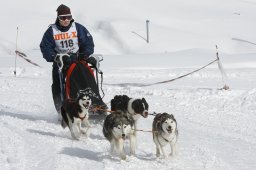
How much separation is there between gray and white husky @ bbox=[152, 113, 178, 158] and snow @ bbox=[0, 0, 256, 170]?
15 centimetres

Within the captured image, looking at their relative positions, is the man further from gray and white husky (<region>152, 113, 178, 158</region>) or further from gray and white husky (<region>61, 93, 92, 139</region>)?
gray and white husky (<region>152, 113, 178, 158</region>)

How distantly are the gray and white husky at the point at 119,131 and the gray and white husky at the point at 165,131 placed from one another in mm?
246

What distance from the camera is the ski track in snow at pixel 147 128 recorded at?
5.06 metres

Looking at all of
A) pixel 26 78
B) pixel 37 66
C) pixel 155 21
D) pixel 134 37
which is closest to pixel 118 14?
pixel 155 21

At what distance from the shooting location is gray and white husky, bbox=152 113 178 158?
4863 mm

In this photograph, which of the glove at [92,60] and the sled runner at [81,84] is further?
the glove at [92,60]

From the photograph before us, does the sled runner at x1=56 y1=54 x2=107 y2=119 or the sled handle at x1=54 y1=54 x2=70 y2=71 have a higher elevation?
the sled handle at x1=54 y1=54 x2=70 y2=71

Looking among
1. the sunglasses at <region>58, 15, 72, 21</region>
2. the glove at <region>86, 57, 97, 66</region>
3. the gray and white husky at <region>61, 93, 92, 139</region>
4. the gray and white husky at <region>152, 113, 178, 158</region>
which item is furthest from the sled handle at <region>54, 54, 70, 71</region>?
the gray and white husky at <region>152, 113, 178, 158</region>

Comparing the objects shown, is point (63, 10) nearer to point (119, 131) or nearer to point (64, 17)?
point (64, 17)

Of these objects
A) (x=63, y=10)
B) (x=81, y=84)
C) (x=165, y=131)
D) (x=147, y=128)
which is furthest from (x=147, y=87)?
(x=165, y=131)

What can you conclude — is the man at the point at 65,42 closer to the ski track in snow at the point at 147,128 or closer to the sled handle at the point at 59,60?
the sled handle at the point at 59,60

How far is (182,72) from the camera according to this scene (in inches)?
489

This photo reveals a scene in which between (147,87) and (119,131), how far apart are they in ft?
19.0

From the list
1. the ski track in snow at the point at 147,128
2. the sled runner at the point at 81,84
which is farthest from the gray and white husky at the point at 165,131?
the sled runner at the point at 81,84
